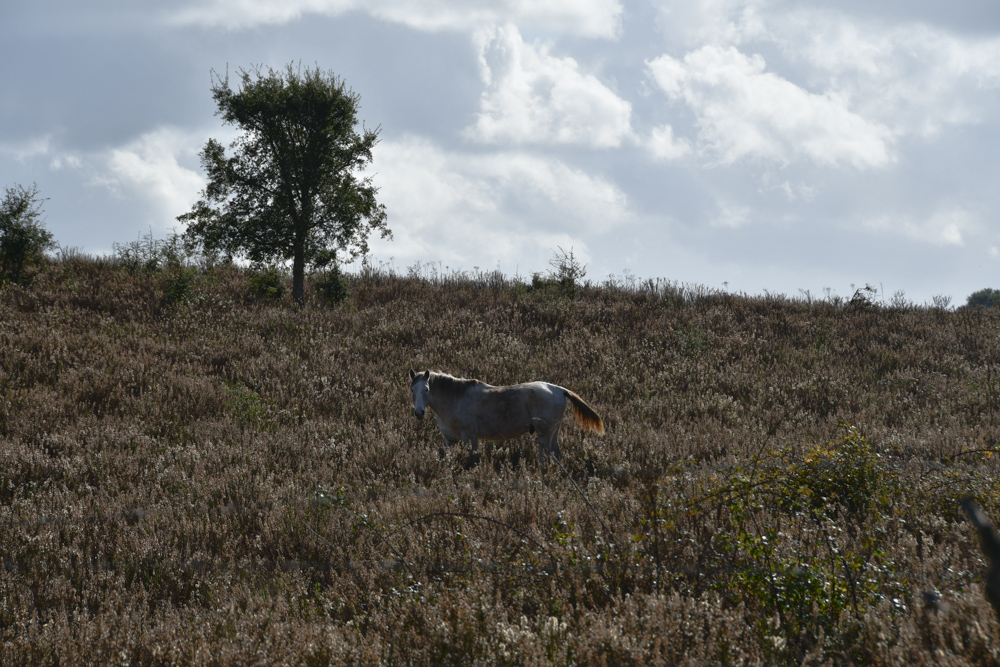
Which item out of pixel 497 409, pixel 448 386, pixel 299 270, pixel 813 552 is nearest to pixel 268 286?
pixel 299 270

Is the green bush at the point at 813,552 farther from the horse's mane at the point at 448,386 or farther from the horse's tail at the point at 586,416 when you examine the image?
the horse's mane at the point at 448,386

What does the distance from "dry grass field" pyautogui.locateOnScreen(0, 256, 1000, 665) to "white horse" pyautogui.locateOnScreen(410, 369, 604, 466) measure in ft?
1.69

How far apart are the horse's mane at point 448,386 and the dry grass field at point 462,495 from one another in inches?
38.7

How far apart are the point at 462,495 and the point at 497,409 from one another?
92.9 inches

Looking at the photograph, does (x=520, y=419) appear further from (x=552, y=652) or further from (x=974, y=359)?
(x=974, y=359)

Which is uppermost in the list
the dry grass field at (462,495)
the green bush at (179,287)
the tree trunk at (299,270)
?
the tree trunk at (299,270)

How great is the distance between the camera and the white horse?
8.38 m

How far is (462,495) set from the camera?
630 cm

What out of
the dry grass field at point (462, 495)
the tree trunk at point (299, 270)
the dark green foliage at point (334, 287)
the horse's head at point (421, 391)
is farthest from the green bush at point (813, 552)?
the tree trunk at point (299, 270)

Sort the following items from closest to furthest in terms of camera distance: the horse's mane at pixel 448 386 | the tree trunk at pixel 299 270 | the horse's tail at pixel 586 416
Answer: the horse's tail at pixel 586 416
the horse's mane at pixel 448 386
the tree trunk at pixel 299 270

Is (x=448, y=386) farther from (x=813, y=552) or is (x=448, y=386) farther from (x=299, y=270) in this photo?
(x=299, y=270)

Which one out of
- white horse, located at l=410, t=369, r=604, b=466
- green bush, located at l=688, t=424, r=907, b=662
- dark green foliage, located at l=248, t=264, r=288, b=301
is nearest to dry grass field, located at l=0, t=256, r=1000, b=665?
green bush, located at l=688, t=424, r=907, b=662

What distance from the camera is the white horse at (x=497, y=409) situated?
838 cm

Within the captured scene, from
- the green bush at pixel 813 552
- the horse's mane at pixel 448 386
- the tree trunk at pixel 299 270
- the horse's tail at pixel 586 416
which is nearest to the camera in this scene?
the green bush at pixel 813 552
